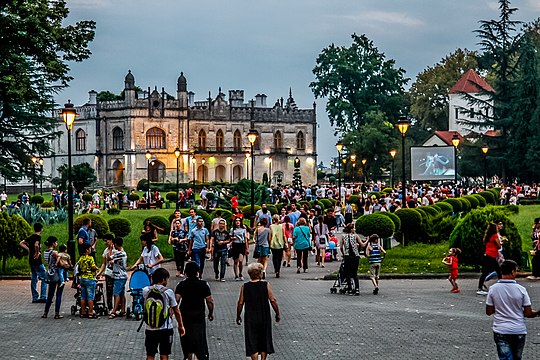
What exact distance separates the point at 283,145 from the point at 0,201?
49.3 m

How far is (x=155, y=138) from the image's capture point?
94062 mm

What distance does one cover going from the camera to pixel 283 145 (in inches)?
4102

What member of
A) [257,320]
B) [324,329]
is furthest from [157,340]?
[324,329]

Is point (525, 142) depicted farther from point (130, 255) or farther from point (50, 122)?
point (130, 255)

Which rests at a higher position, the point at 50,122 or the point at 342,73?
the point at 342,73

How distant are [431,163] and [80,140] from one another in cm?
4575

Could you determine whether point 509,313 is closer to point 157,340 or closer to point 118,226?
point 157,340

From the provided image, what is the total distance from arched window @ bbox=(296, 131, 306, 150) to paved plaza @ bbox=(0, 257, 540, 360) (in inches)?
3283

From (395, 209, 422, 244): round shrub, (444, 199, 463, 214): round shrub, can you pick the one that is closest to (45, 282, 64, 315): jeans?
(395, 209, 422, 244): round shrub

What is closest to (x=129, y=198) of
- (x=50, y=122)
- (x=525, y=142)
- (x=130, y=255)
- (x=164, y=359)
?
(x=50, y=122)

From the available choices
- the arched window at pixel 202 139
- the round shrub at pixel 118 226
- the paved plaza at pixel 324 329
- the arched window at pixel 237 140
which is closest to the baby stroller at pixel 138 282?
the paved plaza at pixel 324 329

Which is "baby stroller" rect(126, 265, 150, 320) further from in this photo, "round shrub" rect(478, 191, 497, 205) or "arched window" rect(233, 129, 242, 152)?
"arched window" rect(233, 129, 242, 152)

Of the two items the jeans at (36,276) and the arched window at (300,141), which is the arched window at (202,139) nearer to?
the arched window at (300,141)

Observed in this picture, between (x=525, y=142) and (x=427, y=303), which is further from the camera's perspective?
(x=525, y=142)
